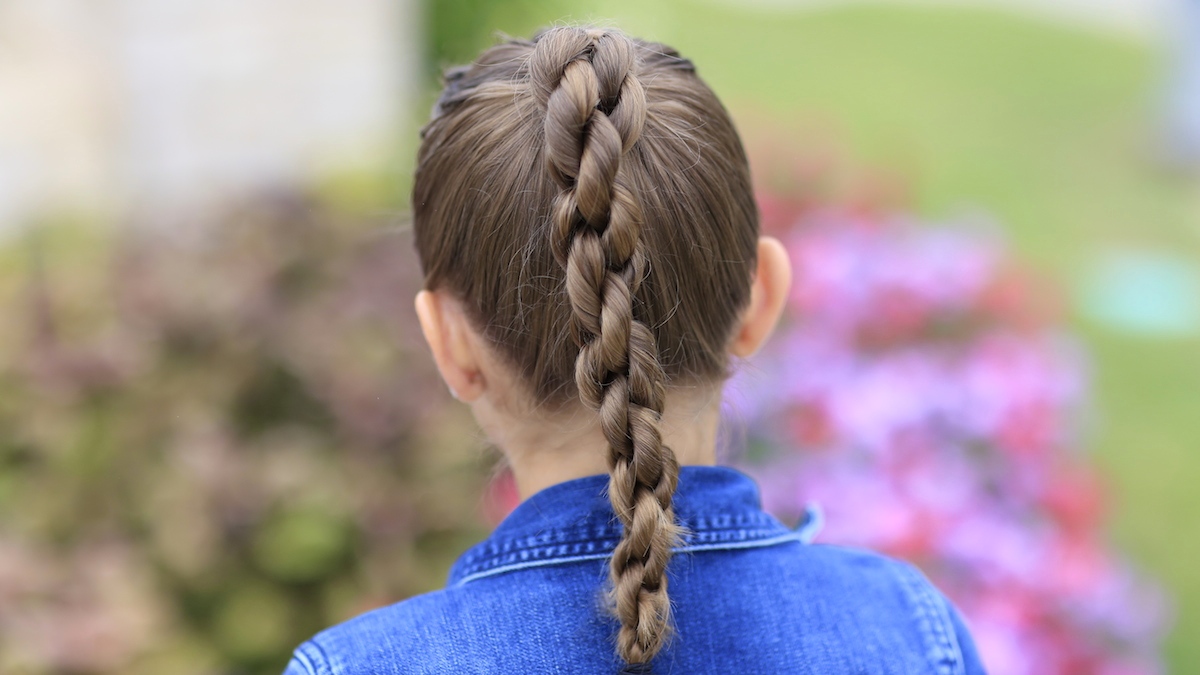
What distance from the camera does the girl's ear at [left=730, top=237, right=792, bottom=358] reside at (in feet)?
4.23

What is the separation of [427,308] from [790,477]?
1.43 m

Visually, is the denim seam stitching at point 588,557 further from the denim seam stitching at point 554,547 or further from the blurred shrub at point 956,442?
the blurred shrub at point 956,442

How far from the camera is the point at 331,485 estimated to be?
2.48 meters

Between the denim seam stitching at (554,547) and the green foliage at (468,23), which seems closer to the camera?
the denim seam stitching at (554,547)

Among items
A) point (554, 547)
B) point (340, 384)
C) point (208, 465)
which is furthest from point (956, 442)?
point (208, 465)

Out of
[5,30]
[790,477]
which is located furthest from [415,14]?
[790,477]

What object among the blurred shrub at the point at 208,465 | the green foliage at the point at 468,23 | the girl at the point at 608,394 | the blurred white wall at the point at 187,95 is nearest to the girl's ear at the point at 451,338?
the girl at the point at 608,394

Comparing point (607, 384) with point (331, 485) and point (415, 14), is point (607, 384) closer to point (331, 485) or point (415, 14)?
point (331, 485)

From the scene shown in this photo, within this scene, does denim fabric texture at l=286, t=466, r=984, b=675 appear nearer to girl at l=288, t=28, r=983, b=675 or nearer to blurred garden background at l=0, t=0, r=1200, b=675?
girl at l=288, t=28, r=983, b=675

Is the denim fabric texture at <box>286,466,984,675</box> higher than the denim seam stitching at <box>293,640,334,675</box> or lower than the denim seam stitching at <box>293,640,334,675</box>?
higher

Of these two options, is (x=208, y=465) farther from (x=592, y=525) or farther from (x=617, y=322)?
(x=617, y=322)

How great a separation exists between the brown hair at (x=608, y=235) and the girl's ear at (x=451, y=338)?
0.02 m

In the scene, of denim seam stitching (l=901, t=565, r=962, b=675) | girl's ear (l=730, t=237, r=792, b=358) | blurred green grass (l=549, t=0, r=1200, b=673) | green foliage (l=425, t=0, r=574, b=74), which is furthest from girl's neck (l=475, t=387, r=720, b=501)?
green foliage (l=425, t=0, r=574, b=74)

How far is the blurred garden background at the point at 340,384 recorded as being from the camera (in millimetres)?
2268
